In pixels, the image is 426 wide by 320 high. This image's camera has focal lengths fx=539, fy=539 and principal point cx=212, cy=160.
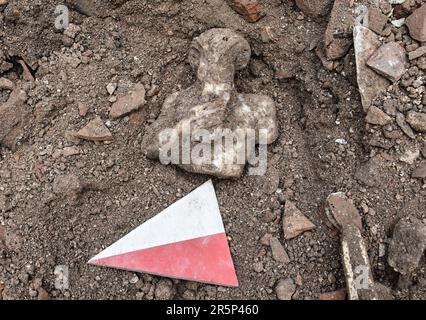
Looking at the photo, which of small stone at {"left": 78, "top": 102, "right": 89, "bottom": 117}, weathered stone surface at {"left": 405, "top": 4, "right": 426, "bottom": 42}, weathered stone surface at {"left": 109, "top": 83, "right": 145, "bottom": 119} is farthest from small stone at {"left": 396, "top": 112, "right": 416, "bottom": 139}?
small stone at {"left": 78, "top": 102, "right": 89, "bottom": 117}

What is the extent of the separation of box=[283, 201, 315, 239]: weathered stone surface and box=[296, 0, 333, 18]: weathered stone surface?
3.80 feet

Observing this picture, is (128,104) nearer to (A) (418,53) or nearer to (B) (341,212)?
(B) (341,212)

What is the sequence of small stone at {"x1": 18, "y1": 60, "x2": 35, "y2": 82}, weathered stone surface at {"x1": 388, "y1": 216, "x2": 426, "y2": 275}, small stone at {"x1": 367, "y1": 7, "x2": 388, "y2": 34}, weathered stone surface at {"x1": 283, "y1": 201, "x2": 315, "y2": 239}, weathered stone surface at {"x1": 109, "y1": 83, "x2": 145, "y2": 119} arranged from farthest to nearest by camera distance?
small stone at {"x1": 18, "y1": 60, "x2": 35, "y2": 82} → weathered stone surface at {"x1": 109, "y1": 83, "x2": 145, "y2": 119} → small stone at {"x1": 367, "y1": 7, "x2": 388, "y2": 34} → weathered stone surface at {"x1": 283, "y1": 201, "x2": 315, "y2": 239} → weathered stone surface at {"x1": 388, "y1": 216, "x2": 426, "y2": 275}

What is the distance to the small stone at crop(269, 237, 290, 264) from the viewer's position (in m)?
2.79

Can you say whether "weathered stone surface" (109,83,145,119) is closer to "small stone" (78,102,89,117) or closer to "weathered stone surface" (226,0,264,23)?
"small stone" (78,102,89,117)

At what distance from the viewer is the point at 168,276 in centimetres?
275

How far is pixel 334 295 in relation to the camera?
268 cm

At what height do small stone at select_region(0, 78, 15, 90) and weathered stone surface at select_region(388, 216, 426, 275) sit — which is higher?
small stone at select_region(0, 78, 15, 90)

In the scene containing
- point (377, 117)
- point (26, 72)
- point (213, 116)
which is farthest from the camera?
point (26, 72)

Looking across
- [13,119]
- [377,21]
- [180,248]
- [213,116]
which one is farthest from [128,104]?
[377,21]

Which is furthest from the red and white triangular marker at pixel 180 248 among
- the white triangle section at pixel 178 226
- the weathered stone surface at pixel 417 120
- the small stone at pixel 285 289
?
the weathered stone surface at pixel 417 120

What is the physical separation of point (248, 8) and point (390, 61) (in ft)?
2.80

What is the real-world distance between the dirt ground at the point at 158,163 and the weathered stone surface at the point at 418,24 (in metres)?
0.38

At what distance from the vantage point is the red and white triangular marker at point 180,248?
9.04 ft
